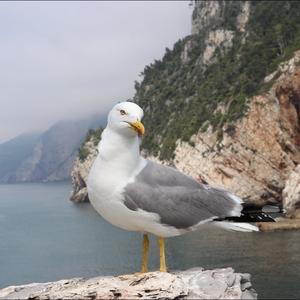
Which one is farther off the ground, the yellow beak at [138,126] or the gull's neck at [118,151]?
the yellow beak at [138,126]

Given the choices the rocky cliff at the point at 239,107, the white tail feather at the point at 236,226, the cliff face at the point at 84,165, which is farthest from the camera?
the cliff face at the point at 84,165

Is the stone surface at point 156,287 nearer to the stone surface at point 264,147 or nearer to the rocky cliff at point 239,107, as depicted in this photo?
the rocky cliff at point 239,107

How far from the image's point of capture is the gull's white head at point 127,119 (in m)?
6.18

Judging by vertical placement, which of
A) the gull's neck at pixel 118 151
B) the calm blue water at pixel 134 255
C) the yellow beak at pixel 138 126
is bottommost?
the calm blue water at pixel 134 255

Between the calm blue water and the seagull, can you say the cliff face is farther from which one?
the seagull

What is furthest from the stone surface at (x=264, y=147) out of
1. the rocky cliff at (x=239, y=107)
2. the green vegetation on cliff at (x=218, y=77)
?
the green vegetation on cliff at (x=218, y=77)

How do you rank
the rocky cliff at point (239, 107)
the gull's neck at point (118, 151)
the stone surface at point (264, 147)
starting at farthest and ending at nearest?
A: 1. the rocky cliff at point (239, 107)
2. the stone surface at point (264, 147)
3. the gull's neck at point (118, 151)

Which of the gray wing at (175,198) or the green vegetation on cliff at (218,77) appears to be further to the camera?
the green vegetation on cliff at (218,77)

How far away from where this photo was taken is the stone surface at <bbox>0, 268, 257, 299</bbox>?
624 centimetres

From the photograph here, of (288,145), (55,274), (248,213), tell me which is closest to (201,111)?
(288,145)

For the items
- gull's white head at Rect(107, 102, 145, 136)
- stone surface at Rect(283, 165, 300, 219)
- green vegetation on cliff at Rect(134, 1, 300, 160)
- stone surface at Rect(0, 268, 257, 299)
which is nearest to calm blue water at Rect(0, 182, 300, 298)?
stone surface at Rect(283, 165, 300, 219)

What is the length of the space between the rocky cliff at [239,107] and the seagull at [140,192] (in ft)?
105

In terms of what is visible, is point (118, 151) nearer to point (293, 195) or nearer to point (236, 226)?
point (236, 226)

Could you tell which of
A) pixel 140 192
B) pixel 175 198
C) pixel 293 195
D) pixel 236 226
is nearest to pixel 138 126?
pixel 140 192
